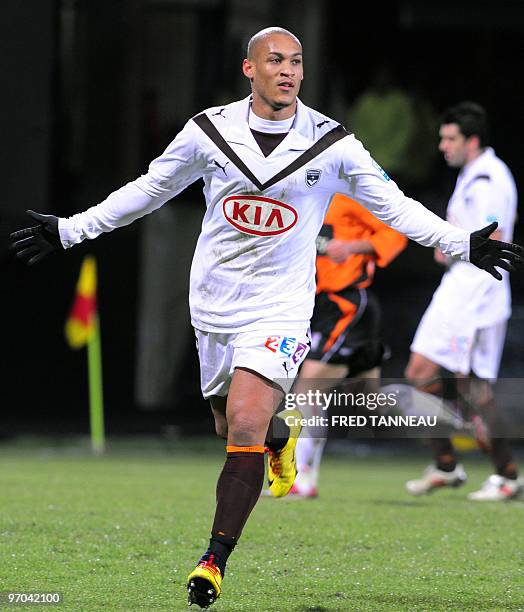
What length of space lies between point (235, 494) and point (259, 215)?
128 centimetres

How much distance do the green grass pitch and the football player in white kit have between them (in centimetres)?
83

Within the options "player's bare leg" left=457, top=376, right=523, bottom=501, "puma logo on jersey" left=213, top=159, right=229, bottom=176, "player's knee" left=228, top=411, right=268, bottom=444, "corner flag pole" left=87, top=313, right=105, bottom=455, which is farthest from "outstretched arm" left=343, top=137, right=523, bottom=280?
Answer: "corner flag pole" left=87, top=313, right=105, bottom=455

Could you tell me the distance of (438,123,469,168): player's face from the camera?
1146cm

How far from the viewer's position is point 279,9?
20.5 meters

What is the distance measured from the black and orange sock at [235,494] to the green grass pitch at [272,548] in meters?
0.29

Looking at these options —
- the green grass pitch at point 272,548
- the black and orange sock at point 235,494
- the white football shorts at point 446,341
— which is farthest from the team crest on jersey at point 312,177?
the white football shorts at point 446,341

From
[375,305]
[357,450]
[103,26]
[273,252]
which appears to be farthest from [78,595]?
[103,26]

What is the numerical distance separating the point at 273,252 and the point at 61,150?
13.4 meters

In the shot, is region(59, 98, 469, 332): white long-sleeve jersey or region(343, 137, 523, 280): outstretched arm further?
region(59, 98, 469, 332): white long-sleeve jersey

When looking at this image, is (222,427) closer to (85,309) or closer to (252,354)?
(252,354)

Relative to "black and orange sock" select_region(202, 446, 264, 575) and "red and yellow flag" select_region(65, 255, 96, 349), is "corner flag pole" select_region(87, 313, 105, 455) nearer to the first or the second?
"red and yellow flag" select_region(65, 255, 96, 349)

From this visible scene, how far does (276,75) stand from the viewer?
21.5 ft

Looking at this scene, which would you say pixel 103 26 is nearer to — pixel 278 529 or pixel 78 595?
pixel 278 529

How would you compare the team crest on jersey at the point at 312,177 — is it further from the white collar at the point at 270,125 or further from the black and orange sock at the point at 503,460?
the black and orange sock at the point at 503,460
